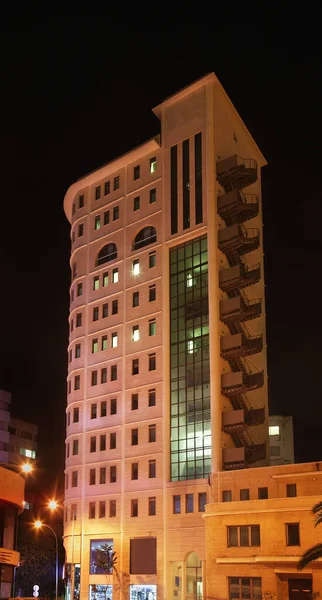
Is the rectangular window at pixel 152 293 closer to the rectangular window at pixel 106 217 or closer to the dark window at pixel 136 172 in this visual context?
the rectangular window at pixel 106 217

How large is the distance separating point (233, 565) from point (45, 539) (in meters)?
46.4

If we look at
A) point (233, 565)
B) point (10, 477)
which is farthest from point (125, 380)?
point (10, 477)

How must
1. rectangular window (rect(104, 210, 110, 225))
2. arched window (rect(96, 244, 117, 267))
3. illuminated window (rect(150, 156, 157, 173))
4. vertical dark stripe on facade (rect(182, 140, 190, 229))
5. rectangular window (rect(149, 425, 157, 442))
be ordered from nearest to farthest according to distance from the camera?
rectangular window (rect(149, 425, 157, 442)), vertical dark stripe on facade (rect(182, 140, 190, 229)), illuminated window (rect(150, 156, 157, 173)), arched window (rect(96, 244, 117, 267)), rectangular window (rect(104, 210, 110, 225))

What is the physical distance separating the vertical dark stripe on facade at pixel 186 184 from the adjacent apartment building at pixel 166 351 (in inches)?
6.1

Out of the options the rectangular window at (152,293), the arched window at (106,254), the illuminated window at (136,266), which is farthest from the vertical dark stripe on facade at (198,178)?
the arched window at (106,254)

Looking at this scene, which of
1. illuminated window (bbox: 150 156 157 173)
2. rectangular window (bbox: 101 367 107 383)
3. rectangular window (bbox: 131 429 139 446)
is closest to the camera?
rectangular window (bbox: 131 429 139 446)

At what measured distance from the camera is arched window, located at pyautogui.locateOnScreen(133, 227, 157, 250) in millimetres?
85250

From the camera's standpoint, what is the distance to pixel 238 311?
3012 inches

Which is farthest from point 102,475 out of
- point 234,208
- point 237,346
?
point 234,208

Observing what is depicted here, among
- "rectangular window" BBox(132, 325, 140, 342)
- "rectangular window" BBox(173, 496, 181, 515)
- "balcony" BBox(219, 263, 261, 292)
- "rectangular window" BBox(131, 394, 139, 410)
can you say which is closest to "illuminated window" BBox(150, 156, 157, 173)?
"balcony" BBox(219, 263, 261, 292)

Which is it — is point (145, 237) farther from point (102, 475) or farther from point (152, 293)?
point (102, 475)

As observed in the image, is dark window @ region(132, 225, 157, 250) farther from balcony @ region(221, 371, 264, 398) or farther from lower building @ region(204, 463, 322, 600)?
lower building @ region(204, 463, 322, 600)

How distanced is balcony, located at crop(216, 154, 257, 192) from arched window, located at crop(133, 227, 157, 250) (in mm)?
9315

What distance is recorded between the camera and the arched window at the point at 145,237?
85.2 m
